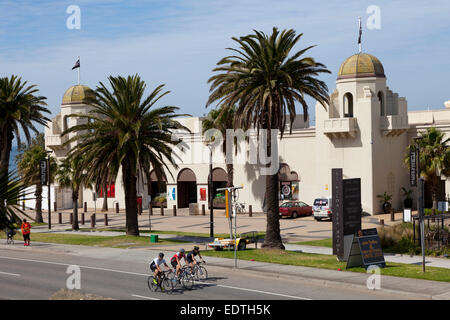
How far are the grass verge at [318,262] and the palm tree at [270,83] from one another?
5.03ft

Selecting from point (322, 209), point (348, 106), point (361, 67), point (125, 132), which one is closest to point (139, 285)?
point (125, 132)

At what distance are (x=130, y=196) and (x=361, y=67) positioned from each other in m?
23.6

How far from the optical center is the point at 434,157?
49281 mm

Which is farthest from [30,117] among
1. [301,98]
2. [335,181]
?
[335,181]

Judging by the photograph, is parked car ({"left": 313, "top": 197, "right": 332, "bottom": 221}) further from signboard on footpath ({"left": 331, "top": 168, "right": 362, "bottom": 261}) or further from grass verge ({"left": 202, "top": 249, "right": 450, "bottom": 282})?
signboard on footpath ({"left": 331, "top": 168, "right": 362, "bottom": 261})

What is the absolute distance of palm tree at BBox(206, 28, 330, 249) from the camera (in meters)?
32.2

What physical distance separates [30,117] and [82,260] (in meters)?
23.4

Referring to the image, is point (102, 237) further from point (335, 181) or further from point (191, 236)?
point (335, 181)

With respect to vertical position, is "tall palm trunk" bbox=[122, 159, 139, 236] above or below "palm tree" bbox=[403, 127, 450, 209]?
below

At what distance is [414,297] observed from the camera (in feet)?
68.6

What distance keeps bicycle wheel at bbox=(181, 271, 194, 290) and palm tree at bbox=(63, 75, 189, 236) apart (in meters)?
14.9

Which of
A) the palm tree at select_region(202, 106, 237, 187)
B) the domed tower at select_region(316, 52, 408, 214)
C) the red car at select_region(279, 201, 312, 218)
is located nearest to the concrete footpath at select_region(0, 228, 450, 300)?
the red car at select_region(279, 201, 312, 218)

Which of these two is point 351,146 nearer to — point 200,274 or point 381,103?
point 381,103

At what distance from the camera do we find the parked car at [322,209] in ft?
161
